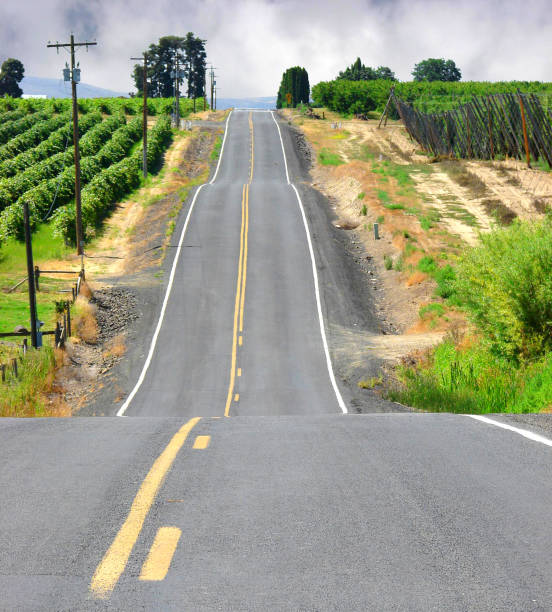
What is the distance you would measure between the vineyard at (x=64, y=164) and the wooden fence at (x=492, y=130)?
28441mm

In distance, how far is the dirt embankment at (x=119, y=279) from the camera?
25828 mm

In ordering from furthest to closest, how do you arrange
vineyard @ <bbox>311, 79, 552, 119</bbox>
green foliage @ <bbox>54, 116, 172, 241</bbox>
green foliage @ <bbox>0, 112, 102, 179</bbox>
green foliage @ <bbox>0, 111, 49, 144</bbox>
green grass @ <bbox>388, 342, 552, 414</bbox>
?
vineyard @ <bbox>311, 79, 552, 119</bbox>
green foliage @ <bbox>0, 111, 49, 144</bbox>
green foliage @ <bbox>0, 112, 102, 179</bbox>
green foliage @ <bbox>54, 116, 172, 241</bbox>
green grass @ <bbox>388, 342, 552, 414</bbox>

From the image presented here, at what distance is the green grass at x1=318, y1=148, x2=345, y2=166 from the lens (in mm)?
65256

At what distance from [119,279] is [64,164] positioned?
27.8m

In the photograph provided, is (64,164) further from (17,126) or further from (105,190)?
(17,126)

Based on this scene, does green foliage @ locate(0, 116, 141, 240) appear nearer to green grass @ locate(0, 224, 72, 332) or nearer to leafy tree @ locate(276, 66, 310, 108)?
green grass @ locate(0, 224, 72, 332)

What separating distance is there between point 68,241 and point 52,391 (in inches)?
974

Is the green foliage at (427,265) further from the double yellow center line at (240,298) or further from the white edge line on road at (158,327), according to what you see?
the white edge line on road at (158,327)

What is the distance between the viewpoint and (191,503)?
540 cm

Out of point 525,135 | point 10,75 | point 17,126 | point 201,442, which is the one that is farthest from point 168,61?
point 201,442

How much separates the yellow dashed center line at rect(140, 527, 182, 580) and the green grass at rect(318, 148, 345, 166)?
61977 millimetres

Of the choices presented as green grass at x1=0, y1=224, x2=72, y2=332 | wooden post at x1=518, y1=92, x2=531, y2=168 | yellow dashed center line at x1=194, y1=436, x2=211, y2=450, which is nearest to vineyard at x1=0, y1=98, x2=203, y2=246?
green grass at x1=0, y1=224, x2=72, y2=332

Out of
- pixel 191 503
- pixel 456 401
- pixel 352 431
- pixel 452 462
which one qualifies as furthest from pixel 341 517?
pixel 456 401

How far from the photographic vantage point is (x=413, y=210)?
47.9 metres
